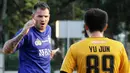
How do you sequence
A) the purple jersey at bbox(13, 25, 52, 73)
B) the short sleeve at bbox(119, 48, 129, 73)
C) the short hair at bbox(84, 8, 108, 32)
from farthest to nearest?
the purple jersey at bbox(13, 25, 52, 73)
the short sleeve at bbox(119, 48, 129, 73)
the short hair at bbox(84, 8, 108, 32)

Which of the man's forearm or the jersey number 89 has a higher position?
the man's forearm

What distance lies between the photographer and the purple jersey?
664cm

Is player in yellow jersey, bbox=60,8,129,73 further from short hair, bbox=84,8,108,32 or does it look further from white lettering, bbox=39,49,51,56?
white lettering, bbox=39,49,51,56

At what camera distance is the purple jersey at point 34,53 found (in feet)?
21.8

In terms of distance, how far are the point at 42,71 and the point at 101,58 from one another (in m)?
1.98

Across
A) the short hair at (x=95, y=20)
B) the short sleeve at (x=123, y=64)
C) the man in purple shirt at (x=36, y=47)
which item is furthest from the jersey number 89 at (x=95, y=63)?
the man in purple shirt at (x=36, y=47)

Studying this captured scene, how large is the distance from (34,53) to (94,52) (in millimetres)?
1904

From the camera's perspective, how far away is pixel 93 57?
4859 millimetres

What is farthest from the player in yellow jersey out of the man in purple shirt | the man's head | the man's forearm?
the man's head

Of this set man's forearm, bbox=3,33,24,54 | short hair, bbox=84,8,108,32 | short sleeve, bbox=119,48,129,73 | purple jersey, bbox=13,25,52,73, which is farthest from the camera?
purple jersey, bbox=13,25,52,73

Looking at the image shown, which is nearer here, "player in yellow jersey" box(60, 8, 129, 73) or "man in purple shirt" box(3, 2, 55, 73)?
"player in yellow jersey" box(60, 8, 129, 73)

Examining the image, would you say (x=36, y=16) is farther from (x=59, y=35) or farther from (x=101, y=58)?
(x=59, y=35)

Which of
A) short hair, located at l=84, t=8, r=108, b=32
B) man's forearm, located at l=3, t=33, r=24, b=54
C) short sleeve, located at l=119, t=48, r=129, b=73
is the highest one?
short hair, located at l=84, t=8, r=108, b=32

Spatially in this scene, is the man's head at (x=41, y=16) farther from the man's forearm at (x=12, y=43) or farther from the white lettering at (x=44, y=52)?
the man's forearm at (x=12, y=43)
